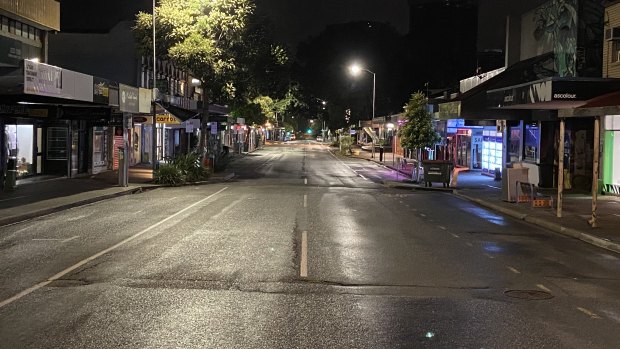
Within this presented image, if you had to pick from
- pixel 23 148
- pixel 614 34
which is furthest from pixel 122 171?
pixel 614 34

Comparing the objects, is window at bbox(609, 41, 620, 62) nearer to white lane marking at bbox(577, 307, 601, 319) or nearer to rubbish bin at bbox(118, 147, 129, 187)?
white lane marking at bbox(577, 307, 601, 319)

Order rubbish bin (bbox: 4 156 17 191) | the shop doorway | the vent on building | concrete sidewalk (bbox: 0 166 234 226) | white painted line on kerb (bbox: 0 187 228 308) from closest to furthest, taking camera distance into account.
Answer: white painted line on kerb (bbox: 0 187 228 308)
concrete sidewalk (bbox: 0 166 234 226)
the vent on building
rubbish bin (bbox: 4 156 17 191)
the shop doorway

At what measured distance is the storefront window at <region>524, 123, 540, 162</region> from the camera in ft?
89.0

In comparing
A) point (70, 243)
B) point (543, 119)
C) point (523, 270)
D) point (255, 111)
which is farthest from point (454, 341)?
point (255, 111)

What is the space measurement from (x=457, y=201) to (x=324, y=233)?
33.5ft

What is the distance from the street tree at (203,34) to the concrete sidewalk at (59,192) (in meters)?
5.58

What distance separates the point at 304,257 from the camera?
10836 millimetres

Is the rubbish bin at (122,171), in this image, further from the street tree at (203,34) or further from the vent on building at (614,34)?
the vent on building at (614,34)

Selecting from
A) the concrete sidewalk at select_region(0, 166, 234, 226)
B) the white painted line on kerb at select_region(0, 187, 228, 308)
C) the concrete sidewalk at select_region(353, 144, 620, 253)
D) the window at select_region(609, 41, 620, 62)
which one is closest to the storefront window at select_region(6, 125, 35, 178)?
the concrete sidewalk at select_region(0, 166, 234, 226)

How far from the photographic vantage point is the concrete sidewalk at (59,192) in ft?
55.4

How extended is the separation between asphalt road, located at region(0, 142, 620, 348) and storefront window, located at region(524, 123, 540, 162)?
37.0 feet

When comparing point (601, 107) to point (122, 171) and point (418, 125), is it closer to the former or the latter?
point (122, 171)

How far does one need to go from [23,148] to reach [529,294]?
76.9 feet

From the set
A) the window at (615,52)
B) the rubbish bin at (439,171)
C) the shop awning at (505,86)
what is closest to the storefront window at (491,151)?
the shop awning at (505,86)
